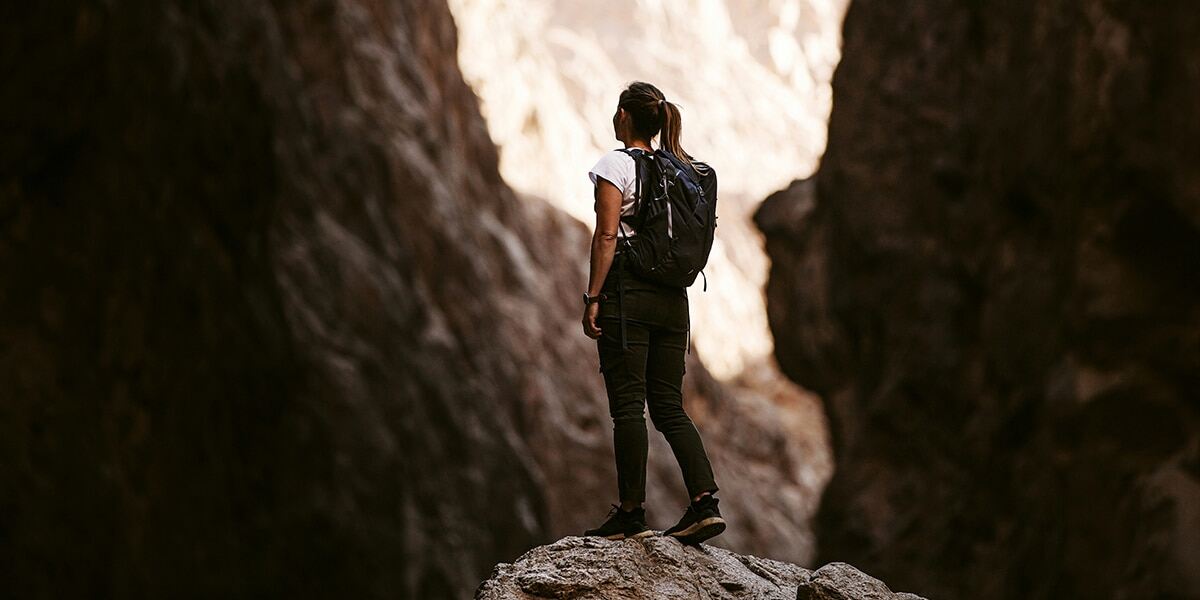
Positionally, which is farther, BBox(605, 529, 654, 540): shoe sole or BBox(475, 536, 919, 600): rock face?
BBox(605, 529, 654, 540): shoe sole

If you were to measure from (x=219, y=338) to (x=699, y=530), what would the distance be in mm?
13774

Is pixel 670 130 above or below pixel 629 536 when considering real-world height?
above

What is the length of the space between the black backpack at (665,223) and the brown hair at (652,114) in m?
0.14

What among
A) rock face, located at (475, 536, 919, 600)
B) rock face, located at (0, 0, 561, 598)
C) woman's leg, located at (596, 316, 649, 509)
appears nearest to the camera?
rock face, located at (475, 536, 919, 600)

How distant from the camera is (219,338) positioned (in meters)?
19.4

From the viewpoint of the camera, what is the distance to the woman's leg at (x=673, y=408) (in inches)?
261

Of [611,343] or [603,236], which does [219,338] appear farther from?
[603,236]

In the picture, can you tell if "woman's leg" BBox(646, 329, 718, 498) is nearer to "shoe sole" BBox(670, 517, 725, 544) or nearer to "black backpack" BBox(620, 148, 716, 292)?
"shoe sole" BBox(670, 517, 725, 544)

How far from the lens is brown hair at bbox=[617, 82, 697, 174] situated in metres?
6.72

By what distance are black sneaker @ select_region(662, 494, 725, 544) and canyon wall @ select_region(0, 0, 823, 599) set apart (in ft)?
43.7

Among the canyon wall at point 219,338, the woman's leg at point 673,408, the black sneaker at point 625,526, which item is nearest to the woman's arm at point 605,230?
the woman's leg at point 673,408

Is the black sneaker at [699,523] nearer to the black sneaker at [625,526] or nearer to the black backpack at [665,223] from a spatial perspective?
the black sneaker at [625,526]

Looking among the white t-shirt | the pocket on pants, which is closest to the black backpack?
the white t-shirt

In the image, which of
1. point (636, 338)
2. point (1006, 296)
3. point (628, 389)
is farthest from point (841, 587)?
point (1006, 296)
